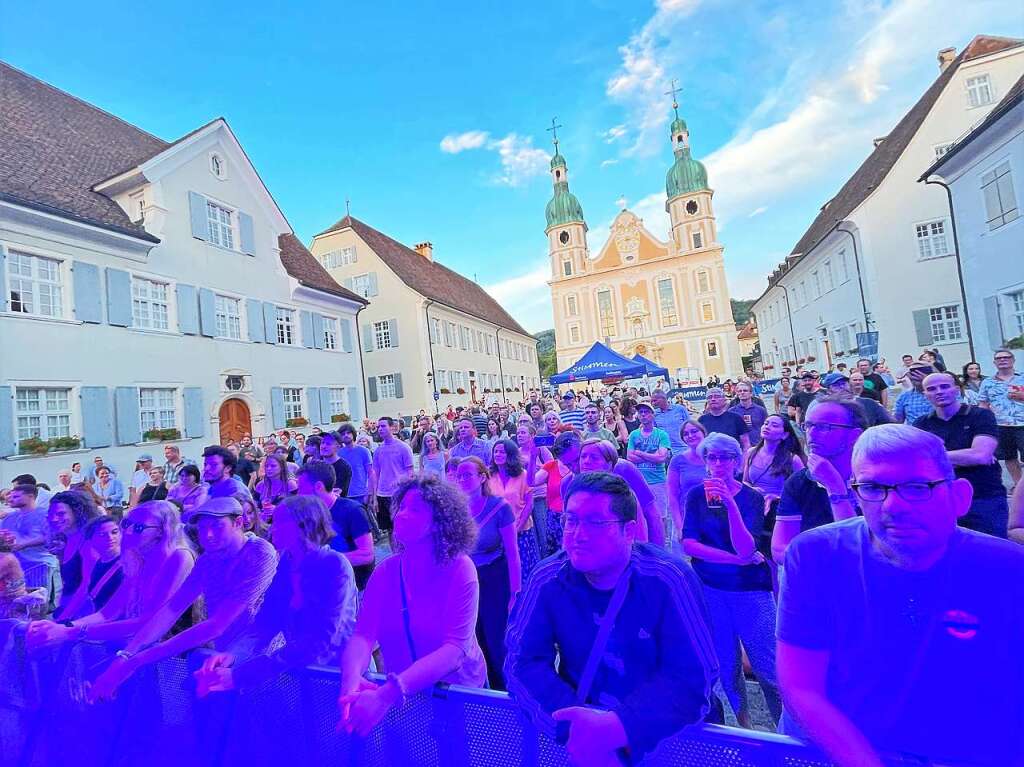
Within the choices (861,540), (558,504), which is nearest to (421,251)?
(558,504)

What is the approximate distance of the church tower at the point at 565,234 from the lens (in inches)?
2480

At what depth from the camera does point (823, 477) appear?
2660 mm

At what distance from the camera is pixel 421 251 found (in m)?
41.7

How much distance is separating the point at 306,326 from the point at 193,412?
5.86 metres

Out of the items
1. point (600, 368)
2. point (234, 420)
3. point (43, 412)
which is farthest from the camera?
point (600, 368)

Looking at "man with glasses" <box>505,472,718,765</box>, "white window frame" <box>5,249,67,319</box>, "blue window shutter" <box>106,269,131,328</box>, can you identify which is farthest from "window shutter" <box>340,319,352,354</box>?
"man with glasses" <box>505,472,718,765</box>

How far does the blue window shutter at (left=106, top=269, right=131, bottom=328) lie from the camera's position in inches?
523

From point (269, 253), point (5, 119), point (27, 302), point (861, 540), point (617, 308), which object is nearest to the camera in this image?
point (861, 540)

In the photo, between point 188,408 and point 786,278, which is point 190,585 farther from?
point 786,278

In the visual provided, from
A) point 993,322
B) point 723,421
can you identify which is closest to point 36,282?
point 723,421

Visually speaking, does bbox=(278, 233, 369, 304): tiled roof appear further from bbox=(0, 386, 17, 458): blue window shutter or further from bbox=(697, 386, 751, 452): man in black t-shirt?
bbox=(697, 386, 751, 452): man in black t-shirt

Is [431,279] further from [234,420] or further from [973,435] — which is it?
[973,435]

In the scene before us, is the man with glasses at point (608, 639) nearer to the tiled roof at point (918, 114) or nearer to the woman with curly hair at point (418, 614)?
the woman with curly hair at point (418, 614)

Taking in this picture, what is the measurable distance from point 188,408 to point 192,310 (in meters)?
2.82
